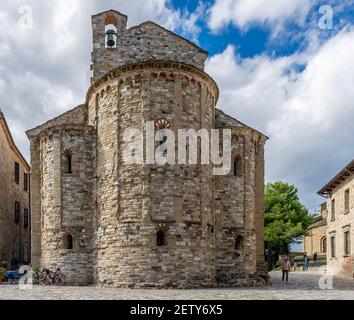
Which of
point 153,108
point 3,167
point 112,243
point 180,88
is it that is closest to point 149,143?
point 153,108

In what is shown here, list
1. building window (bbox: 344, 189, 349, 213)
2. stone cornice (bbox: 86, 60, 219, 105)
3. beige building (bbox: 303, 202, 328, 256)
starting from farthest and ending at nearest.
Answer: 1. beige building (bbox: 303, 202, 328, 256)
2. building window (bbox: 344, 189, 349, 213)
3. stone cornice (bbox: 86, 60, 219, 105)

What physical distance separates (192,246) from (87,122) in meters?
9.36

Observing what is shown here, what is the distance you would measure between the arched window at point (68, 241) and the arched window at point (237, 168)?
29.5 ft

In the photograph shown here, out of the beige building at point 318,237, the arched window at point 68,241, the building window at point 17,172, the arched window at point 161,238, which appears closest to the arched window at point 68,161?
the arched window at point 68,241

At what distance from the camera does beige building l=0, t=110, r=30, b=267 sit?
110 feet

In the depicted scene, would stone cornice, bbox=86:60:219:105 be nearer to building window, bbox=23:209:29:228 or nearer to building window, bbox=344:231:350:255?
building window, bbox=344:231:350:255

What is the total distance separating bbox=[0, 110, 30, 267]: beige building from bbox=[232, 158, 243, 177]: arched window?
16.9m

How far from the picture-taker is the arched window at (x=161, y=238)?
67.0ft

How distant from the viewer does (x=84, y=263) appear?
23.0m

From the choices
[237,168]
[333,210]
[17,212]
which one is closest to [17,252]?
→ [17,212]

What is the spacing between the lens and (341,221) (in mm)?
30500

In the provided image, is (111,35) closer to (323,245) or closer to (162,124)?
(162,124)

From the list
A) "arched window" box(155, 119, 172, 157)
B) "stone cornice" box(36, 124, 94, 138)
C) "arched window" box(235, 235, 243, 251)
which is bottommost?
"arched window" box(235, 235, 243, 251)

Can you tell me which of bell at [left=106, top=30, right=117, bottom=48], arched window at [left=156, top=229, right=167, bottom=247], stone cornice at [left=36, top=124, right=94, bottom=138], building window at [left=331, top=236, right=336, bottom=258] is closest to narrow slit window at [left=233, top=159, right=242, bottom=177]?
arched window at [left=156, top=229, right=167, bottom=247]
